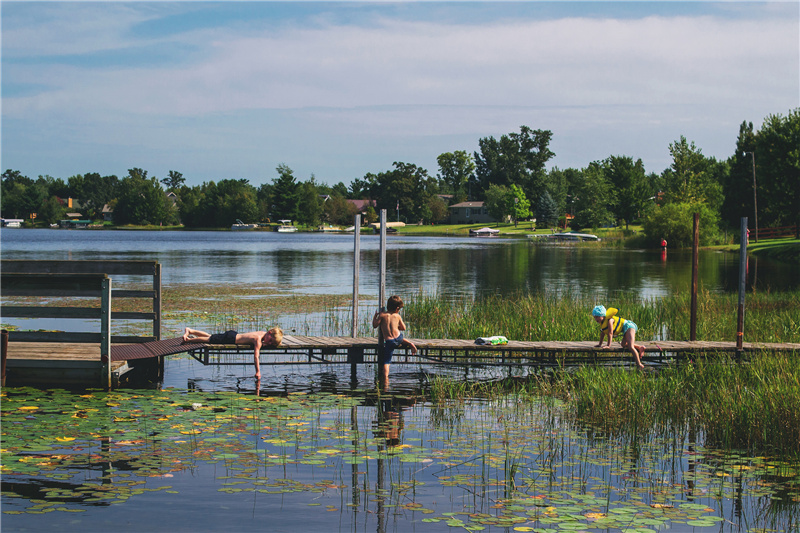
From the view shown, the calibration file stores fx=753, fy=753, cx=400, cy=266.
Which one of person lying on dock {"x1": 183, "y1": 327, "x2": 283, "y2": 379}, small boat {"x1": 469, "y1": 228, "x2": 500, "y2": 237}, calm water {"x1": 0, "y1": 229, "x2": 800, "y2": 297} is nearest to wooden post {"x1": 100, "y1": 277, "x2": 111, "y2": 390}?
person lying on dock {"x1": 183, "y1": 327, "x2": 283, "y2": 379}

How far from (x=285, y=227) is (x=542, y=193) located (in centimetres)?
5703

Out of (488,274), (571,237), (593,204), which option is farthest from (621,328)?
(593,204)

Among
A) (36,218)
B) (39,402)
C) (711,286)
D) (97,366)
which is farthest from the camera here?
(36,218)

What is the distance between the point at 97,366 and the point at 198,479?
536 centimetres

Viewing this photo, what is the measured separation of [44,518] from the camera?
7.68m

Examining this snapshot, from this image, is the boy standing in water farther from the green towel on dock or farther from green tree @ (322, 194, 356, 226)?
green tree @ (322, 194, 356, 226)

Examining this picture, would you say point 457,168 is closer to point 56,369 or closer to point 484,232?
point 484,232

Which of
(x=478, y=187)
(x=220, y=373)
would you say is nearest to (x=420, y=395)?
(x=220, y=373)

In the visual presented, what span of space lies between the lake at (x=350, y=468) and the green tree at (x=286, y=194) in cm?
16054

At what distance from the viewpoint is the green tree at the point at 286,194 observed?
172m

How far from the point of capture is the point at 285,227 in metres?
167

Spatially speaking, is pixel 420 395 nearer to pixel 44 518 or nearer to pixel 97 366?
pixel 97 366

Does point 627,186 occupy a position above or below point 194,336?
above

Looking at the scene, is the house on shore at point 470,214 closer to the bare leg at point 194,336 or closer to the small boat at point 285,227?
the small boat at point 285,227
